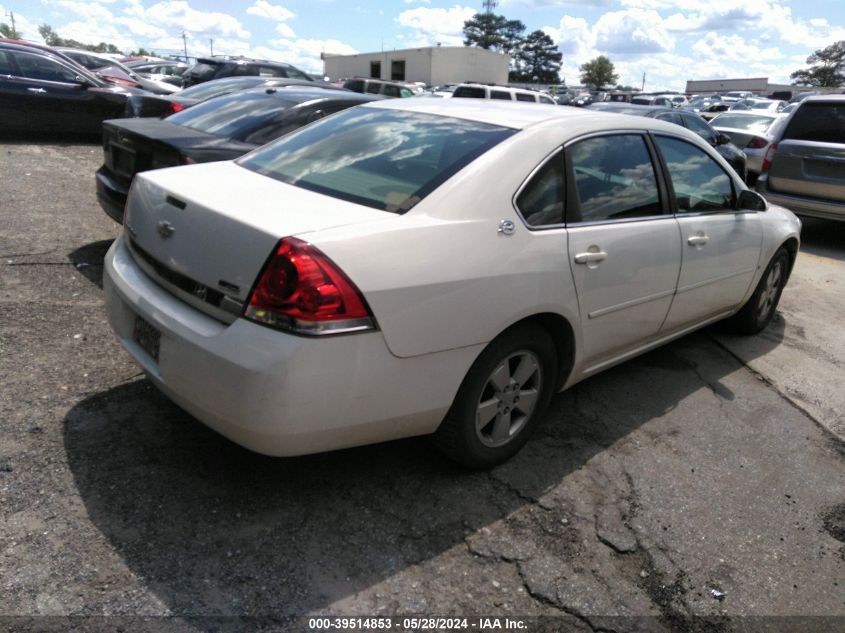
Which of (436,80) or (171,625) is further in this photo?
(436,80)

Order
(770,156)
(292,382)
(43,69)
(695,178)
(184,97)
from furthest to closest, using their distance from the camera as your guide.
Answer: (43,69)
(770,156)
(184,97)
(695,178)
(292,382)

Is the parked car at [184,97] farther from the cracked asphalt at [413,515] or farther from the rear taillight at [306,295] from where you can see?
the rear taillight at [306,295]

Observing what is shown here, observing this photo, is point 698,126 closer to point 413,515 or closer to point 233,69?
point 233,69

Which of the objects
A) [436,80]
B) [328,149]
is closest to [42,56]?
[328,149]

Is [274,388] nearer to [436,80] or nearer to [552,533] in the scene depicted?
[552,533]

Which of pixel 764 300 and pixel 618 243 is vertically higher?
pixel 618 243

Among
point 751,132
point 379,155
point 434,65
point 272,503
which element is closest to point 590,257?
point 379,155

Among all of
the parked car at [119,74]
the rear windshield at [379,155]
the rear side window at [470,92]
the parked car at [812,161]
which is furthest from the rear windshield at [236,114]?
the rear side window at [470,92]

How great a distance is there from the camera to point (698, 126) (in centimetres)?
1245

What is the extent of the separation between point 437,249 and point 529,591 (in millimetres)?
1306

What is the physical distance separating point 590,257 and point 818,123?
7.04 m

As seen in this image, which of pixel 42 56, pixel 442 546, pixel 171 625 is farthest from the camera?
pixel 42 56

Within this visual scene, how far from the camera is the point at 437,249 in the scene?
263 centimetres

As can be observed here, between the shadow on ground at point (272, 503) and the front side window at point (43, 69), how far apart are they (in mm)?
9903
